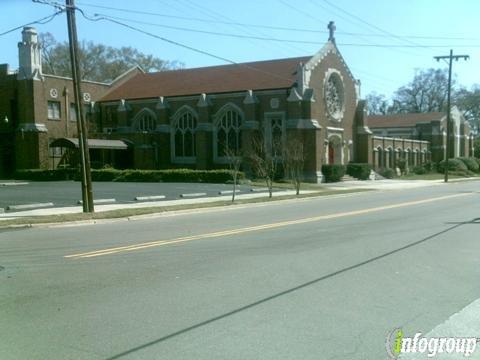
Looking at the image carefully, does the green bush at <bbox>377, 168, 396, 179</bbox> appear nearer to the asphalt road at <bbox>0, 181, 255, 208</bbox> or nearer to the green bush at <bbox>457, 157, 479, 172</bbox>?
the green bush at <bbox>457, 157, 479, 172</bbox>

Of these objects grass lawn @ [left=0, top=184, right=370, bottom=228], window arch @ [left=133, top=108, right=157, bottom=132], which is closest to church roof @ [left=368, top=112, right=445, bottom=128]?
window arch @ [left=133, top=108, right=157, bottom=132]

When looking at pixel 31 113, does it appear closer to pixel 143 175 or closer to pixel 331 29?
pixel 143 175

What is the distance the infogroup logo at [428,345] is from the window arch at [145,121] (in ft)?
151

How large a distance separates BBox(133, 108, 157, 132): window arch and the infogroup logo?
45.9m

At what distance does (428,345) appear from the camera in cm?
544

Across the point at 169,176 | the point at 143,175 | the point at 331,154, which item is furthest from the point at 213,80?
the point at 143,175

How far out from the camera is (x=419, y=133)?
72.8m

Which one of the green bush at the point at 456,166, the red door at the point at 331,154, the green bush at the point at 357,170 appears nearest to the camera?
the red door at the point at 331,154

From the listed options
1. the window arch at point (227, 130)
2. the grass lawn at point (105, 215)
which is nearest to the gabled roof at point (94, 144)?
the window arch at point (227, 130)

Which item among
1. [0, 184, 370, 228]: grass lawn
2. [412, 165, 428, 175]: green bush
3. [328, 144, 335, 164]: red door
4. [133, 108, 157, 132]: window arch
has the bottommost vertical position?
[412, 165, 428, 175]: green bush

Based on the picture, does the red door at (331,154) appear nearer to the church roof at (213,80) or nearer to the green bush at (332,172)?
the green bush at (332,172)

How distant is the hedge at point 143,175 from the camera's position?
124 ft

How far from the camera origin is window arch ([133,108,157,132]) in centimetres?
5066

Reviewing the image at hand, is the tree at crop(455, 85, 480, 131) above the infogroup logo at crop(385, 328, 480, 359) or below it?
above
